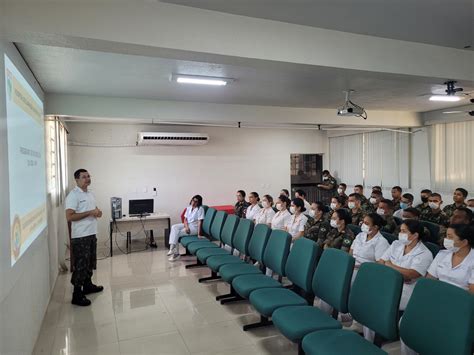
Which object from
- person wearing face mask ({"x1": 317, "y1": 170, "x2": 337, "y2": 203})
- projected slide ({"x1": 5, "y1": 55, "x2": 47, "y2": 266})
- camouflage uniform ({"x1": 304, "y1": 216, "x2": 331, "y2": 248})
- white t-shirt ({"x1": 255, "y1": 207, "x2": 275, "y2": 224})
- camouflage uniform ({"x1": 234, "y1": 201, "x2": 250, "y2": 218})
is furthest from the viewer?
person wearing face mask ({"x1": 317, "y1": 170, "x2": 337, "y2": 203})

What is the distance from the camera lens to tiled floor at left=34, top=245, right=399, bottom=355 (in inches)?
115

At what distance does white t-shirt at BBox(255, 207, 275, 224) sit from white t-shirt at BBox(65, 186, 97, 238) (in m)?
2.69

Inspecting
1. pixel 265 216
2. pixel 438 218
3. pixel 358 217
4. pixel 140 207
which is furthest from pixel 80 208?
pixel 438 218

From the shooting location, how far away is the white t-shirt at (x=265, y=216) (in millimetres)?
5549

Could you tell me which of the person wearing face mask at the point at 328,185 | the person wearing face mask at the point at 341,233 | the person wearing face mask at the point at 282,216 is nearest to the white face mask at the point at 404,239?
the person wearing face mask at the point at 341,233

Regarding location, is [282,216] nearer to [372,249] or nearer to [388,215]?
[388,215]

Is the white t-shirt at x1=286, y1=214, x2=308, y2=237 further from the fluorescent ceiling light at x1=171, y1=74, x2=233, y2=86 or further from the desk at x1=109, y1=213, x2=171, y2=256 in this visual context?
the desk at x1=109, y1=213, x2=171, y2=256

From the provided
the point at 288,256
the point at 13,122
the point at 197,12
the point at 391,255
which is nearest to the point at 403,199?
the point at 391,255

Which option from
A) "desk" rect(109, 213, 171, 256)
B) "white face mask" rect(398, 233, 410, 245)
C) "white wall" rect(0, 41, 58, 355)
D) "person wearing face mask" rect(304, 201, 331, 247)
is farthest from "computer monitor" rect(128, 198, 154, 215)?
"white face mask" rect(398, 233, 410, 245)

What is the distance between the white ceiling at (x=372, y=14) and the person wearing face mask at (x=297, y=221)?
2482 mm

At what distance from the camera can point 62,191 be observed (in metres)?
5.67

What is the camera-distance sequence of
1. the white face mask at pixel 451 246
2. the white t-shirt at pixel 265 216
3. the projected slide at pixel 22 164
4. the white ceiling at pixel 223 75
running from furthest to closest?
the white t-shirt at pixel 265 216, the white ceiling at pixel 223 75, the white face mask at pixel 451 246, the projected slide at pixel 22 164

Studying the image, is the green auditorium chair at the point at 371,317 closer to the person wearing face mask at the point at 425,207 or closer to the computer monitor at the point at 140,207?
the person wearing face mask at the point at 425,207

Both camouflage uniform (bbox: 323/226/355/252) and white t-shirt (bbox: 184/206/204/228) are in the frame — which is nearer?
camouflage uniform (bbox: 323/226/355/252)
